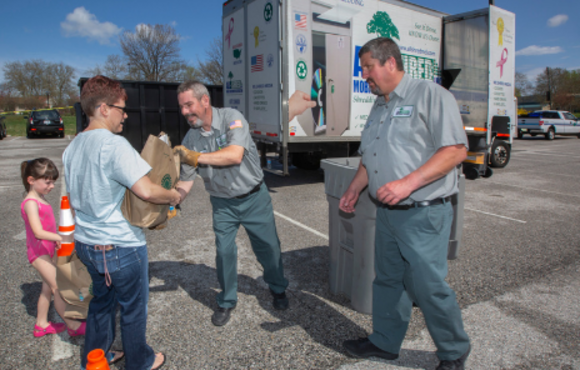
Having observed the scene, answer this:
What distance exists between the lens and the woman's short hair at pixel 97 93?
1.88m

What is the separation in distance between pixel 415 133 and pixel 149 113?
32.4 ft

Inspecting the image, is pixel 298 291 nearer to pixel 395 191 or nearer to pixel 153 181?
pixel 395 191

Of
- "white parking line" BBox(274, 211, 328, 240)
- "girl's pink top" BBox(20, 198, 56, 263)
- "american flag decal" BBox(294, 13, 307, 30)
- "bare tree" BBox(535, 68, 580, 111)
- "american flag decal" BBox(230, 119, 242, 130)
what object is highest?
"bare tree" BBox(535, 68, 580, 111)

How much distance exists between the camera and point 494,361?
247 centimetres

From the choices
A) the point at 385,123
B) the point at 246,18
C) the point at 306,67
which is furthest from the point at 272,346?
the point at 246,18

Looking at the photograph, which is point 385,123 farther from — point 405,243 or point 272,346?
point 272,346

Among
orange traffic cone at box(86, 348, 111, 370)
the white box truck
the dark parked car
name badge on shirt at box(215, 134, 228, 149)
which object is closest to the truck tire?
the white box truck

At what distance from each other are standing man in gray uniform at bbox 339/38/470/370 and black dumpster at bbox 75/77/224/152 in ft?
30.9

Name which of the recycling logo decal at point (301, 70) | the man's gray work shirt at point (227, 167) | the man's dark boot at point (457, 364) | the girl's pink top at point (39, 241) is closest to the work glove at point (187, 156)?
the man's gray work shirt at point (227, 167)

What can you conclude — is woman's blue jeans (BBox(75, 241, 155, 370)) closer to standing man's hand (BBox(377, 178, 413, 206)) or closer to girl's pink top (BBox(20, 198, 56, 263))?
girl's pink top (BBox(20, 198, 56, 263))

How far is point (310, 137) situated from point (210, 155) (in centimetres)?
500

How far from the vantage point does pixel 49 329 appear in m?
2.78

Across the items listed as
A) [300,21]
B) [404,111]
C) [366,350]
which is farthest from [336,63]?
[366,350]

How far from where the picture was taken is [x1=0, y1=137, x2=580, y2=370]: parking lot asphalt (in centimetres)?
252
